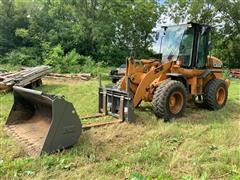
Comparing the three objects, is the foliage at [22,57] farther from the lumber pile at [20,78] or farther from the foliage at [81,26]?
the lumber pile at [20,78]

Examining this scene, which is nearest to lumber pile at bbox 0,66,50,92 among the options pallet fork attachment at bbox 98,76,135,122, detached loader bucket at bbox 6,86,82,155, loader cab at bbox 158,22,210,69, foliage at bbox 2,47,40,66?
pallet fork attachment at bbox 98,76,135,122

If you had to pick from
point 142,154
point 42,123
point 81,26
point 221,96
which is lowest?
point 142,154

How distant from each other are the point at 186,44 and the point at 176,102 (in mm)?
1500

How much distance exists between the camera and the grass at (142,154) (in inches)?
155

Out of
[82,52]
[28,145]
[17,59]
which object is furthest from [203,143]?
[82,52]

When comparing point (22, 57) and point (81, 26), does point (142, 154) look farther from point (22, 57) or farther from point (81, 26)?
point (81, 26)

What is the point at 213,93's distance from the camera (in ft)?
25.8

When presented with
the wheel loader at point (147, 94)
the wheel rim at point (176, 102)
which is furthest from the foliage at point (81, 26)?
the wheel rim at point (176, 102)

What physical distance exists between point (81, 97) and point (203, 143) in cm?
515

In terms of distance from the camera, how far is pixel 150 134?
18.3 ft

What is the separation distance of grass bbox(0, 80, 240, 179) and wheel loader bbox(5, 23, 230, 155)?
257mm

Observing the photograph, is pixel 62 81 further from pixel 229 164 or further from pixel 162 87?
pixel 229 164

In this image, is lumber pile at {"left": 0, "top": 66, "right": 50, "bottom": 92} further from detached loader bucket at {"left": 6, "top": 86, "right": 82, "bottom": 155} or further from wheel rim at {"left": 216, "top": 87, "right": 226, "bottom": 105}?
wheel rim at {"left": 216, "top": 87, "right": 226, "bottom": 105}

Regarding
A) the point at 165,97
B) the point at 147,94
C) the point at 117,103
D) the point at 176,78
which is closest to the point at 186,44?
the point at 176,78
